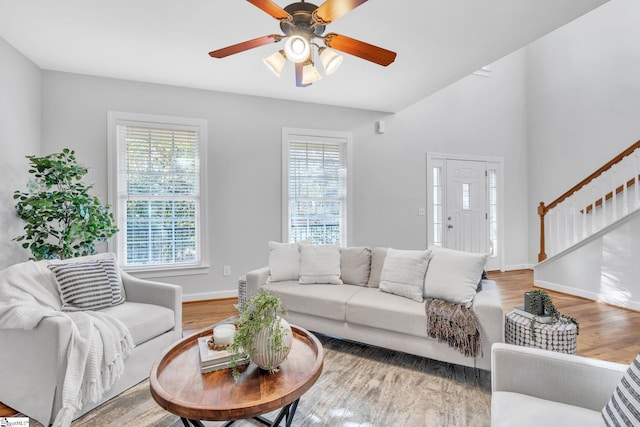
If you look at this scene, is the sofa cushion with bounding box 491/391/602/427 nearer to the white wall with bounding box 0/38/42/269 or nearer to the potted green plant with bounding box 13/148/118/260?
the potted green plant with bounding box 13/148/118/260

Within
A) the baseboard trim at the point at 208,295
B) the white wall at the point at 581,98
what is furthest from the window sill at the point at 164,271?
the white wall at the point at 581,98

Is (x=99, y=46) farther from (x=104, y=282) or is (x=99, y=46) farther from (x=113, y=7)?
(x=104, y=282)

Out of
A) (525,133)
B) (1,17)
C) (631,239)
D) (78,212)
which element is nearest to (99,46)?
(1,17)

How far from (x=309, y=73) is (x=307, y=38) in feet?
1.16

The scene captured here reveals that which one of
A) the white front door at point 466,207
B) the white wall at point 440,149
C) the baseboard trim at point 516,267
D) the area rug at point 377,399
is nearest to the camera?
the area rug at point 377,399

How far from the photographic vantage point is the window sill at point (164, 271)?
12.4 ft

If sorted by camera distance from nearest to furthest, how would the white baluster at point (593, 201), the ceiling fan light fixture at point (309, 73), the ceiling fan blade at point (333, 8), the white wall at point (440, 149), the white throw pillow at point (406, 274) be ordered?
the ceiling fan blade at point (333, 8) → the ceiling fan light fixture at point (309, 73) → the white throw pillow at point (406, 274) → the white baluster at point (593, 201) → the white wall at point (440, 149)

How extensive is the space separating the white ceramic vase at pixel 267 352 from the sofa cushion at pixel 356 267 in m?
1.60

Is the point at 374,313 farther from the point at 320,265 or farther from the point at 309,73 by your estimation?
the point at 309,73

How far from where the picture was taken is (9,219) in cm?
282

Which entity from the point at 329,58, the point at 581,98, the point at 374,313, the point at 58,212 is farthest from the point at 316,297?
the point at 581,98

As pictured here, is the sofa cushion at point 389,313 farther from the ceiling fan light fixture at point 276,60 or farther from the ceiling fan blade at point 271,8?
the ceiling fan blade at point 271,8

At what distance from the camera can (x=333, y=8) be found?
1636 mm

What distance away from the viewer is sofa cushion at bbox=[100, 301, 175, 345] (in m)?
2.16
